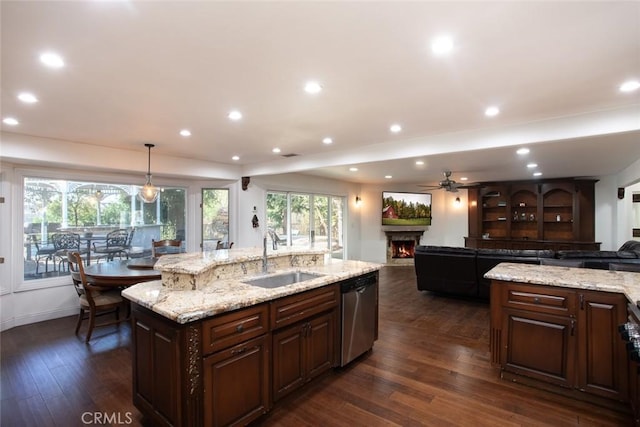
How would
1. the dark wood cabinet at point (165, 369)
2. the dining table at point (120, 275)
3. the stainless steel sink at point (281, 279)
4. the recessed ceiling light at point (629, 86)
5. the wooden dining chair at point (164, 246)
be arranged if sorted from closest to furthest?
the dark wood cabinet at point (165, 369), the recessed ceiling light at point (629, 86), the stainless steel sink at point (281, 279), the dining table at point (120, 275), the wooden dining chair at point (164, 246)

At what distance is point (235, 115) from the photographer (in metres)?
3.24

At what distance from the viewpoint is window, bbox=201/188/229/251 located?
247 inches

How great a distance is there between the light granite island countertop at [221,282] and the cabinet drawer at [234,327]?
0.06 m

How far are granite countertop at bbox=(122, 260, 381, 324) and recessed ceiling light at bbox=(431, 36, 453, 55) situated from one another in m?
1.87

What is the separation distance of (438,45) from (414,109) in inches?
45.5

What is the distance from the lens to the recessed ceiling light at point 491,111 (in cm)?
300

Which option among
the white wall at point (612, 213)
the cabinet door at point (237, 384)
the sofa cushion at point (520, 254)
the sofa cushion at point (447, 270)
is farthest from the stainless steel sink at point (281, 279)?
the white wall at point (612, 213)

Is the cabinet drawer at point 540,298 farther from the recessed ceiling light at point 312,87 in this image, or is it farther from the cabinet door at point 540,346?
the recessed ceiling light at point 312,87

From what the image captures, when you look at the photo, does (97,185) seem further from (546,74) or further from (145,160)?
(546,74)

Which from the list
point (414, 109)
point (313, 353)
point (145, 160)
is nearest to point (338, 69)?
point (414, 109)

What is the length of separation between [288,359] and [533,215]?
8.44 metres

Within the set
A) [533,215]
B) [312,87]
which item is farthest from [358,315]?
[533,215]

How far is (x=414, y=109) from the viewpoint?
3.05 m

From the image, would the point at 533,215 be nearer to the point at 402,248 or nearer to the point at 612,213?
the point at 612,213
